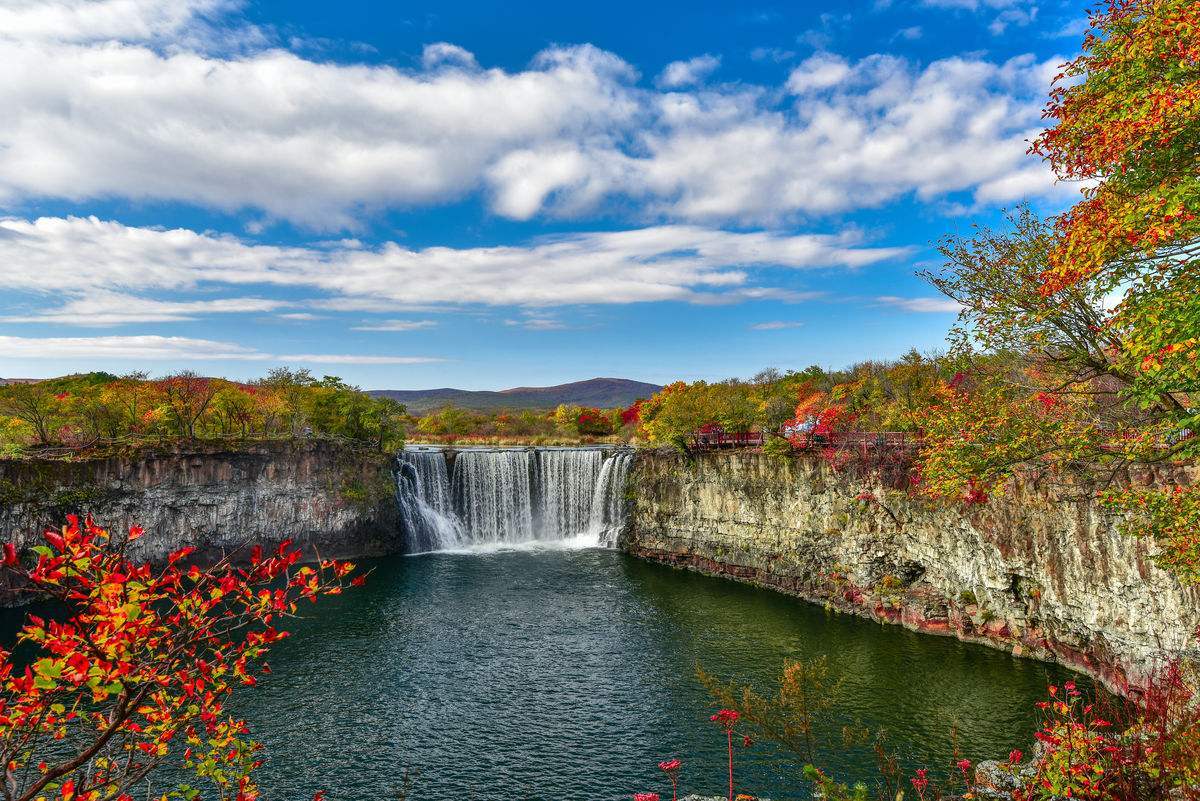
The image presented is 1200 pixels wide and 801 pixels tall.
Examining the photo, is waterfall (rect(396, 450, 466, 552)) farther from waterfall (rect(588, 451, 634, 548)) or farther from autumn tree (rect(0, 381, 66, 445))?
autumn tree (rect(0, 381, 66, 445))

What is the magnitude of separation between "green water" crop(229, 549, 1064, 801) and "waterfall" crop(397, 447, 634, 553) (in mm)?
13650

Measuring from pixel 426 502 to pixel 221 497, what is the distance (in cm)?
1440

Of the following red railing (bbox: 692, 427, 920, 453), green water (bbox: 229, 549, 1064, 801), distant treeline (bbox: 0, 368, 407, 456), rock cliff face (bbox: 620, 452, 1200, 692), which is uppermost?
distant treeline (bbox: 0, 368, 407, 456)

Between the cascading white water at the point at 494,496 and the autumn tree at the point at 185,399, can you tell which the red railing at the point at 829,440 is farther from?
the autumn tree at the point at 185,399

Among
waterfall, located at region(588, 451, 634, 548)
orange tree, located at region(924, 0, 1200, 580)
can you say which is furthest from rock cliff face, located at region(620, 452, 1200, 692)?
orange tree, located at region(924, 0, 1200, 580)

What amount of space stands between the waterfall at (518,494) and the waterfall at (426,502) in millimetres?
79

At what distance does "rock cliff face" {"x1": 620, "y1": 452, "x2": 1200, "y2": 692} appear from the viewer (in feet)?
73.4

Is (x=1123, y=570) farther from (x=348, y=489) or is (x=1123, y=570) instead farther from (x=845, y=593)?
(x=348, y=489)

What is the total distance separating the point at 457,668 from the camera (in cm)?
2648

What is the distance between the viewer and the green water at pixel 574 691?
18984mm

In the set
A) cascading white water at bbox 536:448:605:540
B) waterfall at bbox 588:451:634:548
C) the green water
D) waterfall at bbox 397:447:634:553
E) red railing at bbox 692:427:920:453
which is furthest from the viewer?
cascading white water at bbox 536:448:605:540

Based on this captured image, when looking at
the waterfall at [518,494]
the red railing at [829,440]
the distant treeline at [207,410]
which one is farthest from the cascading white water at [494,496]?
the red railing at [829,440]

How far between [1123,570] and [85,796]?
94.2 ft

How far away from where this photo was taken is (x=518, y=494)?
2078 inches
